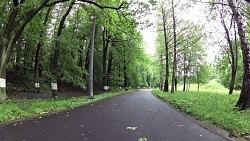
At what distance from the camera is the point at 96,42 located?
121ft

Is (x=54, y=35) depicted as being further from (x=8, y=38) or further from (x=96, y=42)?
(x=96, y=42)

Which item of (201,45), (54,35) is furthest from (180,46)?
(54,35)

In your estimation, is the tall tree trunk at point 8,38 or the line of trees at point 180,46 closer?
the tall tree trunk at point 8,38

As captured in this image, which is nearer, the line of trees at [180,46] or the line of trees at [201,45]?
the line of trees at [201,45]

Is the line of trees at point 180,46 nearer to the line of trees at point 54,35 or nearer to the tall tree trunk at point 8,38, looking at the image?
the line of trees at point 54,35

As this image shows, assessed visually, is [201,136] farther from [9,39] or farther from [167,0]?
[167,0]

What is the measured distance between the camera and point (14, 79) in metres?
27.8

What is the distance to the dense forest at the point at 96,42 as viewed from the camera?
12.9 m

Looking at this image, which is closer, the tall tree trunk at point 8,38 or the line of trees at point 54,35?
the tall tree trunk at point 8,38

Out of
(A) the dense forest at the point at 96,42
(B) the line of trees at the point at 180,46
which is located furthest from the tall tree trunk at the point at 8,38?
(B) the line of trees at the point at 180,46

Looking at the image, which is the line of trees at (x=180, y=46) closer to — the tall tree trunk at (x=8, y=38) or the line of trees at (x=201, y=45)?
the line of trees at (x=201, y=45)

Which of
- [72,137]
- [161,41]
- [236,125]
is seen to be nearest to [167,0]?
[161,41]

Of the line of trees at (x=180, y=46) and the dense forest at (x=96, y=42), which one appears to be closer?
the dense forest at (x=96, y=42)

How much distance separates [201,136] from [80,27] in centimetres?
3166
